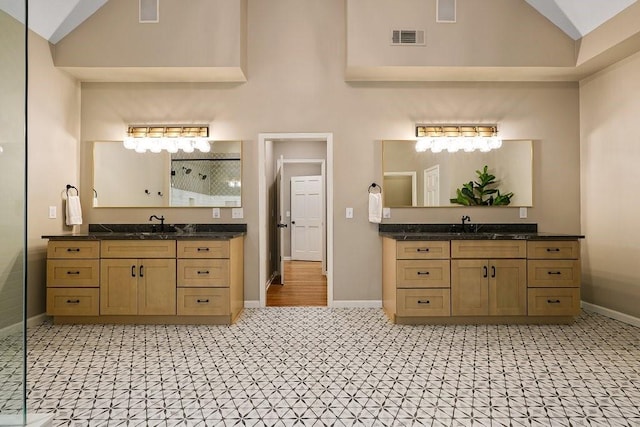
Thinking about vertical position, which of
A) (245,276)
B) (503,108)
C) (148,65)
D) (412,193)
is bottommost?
(245,276)

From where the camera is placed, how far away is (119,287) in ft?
11.6

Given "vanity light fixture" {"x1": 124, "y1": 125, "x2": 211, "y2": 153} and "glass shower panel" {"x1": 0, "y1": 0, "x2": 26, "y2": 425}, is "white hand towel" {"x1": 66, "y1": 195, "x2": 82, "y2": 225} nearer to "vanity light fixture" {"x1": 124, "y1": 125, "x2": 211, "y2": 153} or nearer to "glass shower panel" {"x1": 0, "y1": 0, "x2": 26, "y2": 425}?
"vanity light fixture" {"x1": 124, "y1": 125, "x2": 211, "y2": 153}

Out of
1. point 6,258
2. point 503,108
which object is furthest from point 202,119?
point 503,108

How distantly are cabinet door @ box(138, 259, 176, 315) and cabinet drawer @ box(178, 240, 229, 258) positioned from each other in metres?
0.14

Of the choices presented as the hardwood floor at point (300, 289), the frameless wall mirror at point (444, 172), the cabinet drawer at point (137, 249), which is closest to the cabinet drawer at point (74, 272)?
the cabinet drawer at point (137, 249)

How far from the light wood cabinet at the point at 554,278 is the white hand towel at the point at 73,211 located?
14.9 ft

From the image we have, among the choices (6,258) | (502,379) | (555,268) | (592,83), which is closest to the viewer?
(6,258)

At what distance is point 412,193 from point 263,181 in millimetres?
1693

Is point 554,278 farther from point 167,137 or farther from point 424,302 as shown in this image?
point 167,137

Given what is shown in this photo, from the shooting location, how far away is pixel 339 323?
364 centimetres

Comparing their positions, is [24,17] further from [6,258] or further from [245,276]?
[245,276]

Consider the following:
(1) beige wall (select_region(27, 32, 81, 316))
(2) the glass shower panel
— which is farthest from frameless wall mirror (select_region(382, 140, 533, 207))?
(1) beige wall (select_region(27, 32, 81, 316))

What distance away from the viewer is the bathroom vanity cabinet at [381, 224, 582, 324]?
3.55m

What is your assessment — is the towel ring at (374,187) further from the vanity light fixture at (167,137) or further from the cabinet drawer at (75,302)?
the cabinet drawer at (75,302)
